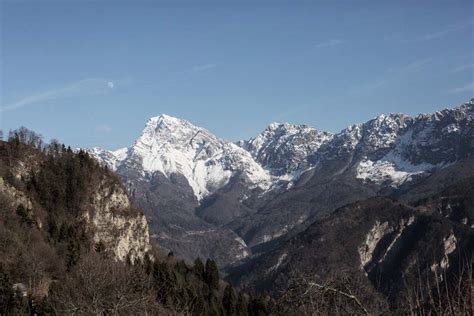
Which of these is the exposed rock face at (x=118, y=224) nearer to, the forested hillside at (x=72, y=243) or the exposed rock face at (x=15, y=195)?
the forested hillside at (x=72, y=243)

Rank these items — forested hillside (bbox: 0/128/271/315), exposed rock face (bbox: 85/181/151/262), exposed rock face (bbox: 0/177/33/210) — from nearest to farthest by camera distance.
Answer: forested hillside (bbox: 0/128/271/315) < exposed rock face (bbox: 0/177/33/210) < exposed rock face (bbox: 85/181/151/262)

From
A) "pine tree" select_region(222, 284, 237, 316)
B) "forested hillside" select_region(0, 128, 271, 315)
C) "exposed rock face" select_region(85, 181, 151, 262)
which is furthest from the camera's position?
"exposed rock face" select_region(85, 181, 151, 262)

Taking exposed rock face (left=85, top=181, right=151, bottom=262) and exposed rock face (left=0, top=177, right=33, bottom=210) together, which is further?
exposed rock face (left=85, top=181, right=151, bottom=262)

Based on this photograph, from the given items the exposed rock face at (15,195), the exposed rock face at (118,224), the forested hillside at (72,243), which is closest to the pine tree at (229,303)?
the forested hillside at (72,243)

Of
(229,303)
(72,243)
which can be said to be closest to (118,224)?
(229,303)

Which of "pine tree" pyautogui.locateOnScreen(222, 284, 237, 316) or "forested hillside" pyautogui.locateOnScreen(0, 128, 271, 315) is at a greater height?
"forested hillside" pyautogui.locateOnScreen(0, 128, 271, 315)

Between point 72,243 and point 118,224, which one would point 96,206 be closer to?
point 118,224

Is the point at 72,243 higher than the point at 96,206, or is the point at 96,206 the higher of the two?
the point at 96,206

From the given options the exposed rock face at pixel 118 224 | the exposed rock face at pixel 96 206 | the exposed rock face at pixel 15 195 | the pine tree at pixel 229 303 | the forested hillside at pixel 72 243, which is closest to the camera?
the forested hillside at pixel 72 243

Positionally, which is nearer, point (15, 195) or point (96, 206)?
point (15, 195)

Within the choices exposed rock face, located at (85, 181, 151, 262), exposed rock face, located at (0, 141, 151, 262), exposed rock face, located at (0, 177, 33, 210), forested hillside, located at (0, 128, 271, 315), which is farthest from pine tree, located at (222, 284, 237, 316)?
exposed rock face, located at (0, 177, 33, 210)

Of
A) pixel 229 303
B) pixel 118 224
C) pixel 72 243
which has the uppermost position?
pixel 118 224

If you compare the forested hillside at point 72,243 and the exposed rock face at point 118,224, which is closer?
the forested hillside at point 72,243

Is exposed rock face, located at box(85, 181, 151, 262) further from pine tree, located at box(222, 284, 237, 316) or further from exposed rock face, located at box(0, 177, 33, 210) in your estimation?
pine tree, located at box(222, 284, 237, 316)
